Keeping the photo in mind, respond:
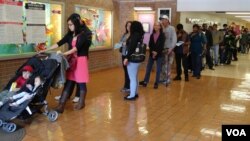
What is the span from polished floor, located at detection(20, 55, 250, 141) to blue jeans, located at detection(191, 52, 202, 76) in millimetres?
986

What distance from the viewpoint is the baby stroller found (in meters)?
3.62

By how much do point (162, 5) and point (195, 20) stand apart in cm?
267

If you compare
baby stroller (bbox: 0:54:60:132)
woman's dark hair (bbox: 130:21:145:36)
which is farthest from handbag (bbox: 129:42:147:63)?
baby stroller (bbox: 0:54:60:132)

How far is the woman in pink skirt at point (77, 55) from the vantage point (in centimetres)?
430

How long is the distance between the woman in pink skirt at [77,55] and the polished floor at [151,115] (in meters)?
0.29

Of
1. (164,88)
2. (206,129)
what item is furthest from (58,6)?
(206,129)

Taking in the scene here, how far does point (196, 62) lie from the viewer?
7.75 m

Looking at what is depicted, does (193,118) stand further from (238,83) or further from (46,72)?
(238,83)

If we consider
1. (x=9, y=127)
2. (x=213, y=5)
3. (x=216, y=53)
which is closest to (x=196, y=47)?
(x=213, y=5)

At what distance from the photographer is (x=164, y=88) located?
6398 mm

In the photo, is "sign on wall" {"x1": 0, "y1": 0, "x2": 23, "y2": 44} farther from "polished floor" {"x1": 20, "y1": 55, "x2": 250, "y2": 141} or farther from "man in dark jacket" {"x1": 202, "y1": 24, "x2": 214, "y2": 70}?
"man in dark jacket" {"x1": 202, "y1": 24, "x2": 214, "y2": 70}

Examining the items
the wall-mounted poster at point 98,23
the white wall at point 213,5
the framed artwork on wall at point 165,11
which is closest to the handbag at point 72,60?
the wall-mounted poster at point 98,23

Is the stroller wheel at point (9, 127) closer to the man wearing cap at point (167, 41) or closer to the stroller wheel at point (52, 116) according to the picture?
the stroller wheel at point (52, 116)

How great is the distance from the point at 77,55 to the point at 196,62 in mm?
4177
